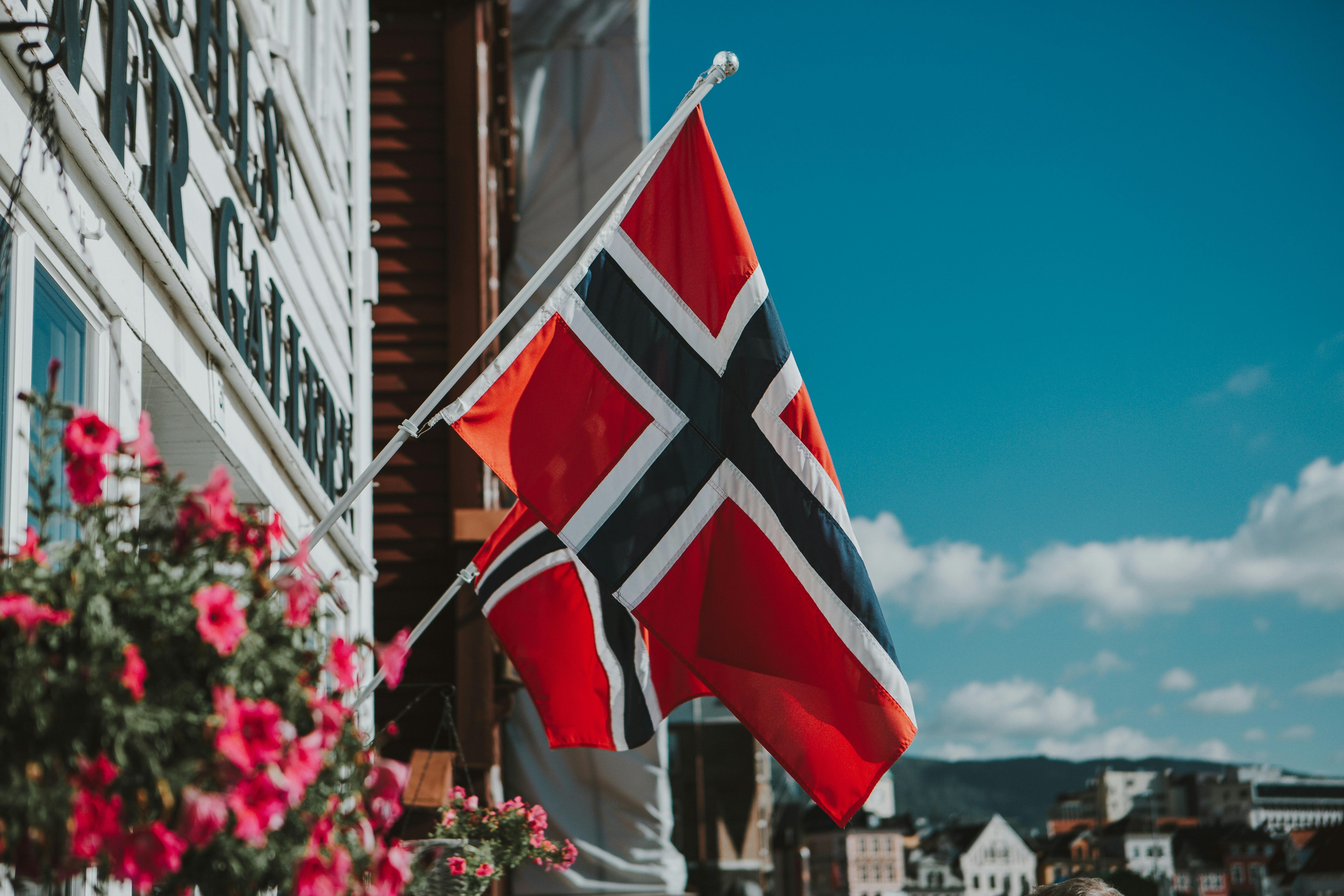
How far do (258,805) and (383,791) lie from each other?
326mm

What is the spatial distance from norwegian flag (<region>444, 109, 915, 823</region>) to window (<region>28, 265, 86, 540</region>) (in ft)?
4.13

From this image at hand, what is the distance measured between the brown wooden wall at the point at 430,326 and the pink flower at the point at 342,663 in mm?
6643

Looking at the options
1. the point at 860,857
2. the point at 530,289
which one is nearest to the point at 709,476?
the point at 530,289

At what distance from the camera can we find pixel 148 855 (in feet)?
5.83

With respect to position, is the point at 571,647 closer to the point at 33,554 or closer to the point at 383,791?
the point at 383,791

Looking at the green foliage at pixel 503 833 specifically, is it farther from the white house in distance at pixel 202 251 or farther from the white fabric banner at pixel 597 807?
the white fabric banner at pixel 597 807

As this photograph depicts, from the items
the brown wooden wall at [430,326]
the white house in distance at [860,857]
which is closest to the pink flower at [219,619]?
the brown wooden wall at [430,326]

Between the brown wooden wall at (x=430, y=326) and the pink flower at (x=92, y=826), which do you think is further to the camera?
the brown wooden wall at (x=430, y=326)

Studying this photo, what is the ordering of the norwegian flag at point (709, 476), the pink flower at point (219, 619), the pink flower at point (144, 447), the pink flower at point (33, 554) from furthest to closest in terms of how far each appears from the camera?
the norwegian flag at point (709, 476)
the pink flower at point (144, 447)
the pink flower at point (33, 554)
the pink flower at point (219, 619)

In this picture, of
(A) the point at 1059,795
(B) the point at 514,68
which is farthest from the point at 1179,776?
(B) the point at 514,68

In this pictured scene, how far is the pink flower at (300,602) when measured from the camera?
2043mm

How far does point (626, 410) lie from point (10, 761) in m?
2.74

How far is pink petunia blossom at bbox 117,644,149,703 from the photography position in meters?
1.79

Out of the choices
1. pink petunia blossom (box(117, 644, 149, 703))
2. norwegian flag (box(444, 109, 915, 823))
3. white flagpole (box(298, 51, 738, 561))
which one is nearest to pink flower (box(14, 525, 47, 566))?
pink petunia blossom (box(117, 644, 149, 703))
